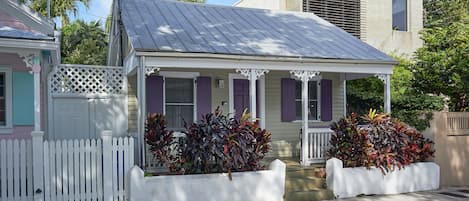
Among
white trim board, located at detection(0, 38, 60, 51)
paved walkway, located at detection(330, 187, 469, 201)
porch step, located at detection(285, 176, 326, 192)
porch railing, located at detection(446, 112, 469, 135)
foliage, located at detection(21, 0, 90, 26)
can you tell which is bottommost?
paved walkway, located at detection(330, 187, 469, 201)

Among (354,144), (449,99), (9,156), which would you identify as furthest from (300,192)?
(449,99)

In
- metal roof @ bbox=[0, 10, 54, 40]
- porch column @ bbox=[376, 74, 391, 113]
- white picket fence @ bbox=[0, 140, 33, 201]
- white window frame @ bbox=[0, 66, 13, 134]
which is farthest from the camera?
porch column @ bbox=[376, 74, 391, 113]

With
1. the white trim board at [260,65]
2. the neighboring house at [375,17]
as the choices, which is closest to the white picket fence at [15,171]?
the white trim board at [260,65]

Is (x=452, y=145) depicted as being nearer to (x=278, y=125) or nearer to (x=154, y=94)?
(x=278, y=125)

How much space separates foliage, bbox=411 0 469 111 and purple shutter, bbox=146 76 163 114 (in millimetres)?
7423

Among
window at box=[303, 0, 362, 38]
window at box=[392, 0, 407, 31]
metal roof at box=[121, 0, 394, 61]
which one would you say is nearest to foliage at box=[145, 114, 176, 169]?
metal roof at box=[121, 0, 394, 61]

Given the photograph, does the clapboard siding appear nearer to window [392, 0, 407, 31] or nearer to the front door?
the front door

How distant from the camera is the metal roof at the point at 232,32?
8688mm

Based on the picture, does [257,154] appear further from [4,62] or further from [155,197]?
[4,62]

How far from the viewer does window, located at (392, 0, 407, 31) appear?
69.4ft

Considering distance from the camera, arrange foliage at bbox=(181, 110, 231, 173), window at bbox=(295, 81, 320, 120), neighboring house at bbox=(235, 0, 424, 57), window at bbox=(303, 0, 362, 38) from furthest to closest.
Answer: neighboring house at bbox=(235, 0, 424, 57) < window at bbox=(303, 0, 362, 38) < window at bbox=(295, 81, 320, 120) < foliage at bbox=(181, 110, 231, 173)

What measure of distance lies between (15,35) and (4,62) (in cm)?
218

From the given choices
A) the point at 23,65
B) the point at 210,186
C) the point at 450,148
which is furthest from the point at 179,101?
the point at 450,148

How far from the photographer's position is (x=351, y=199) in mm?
7805
